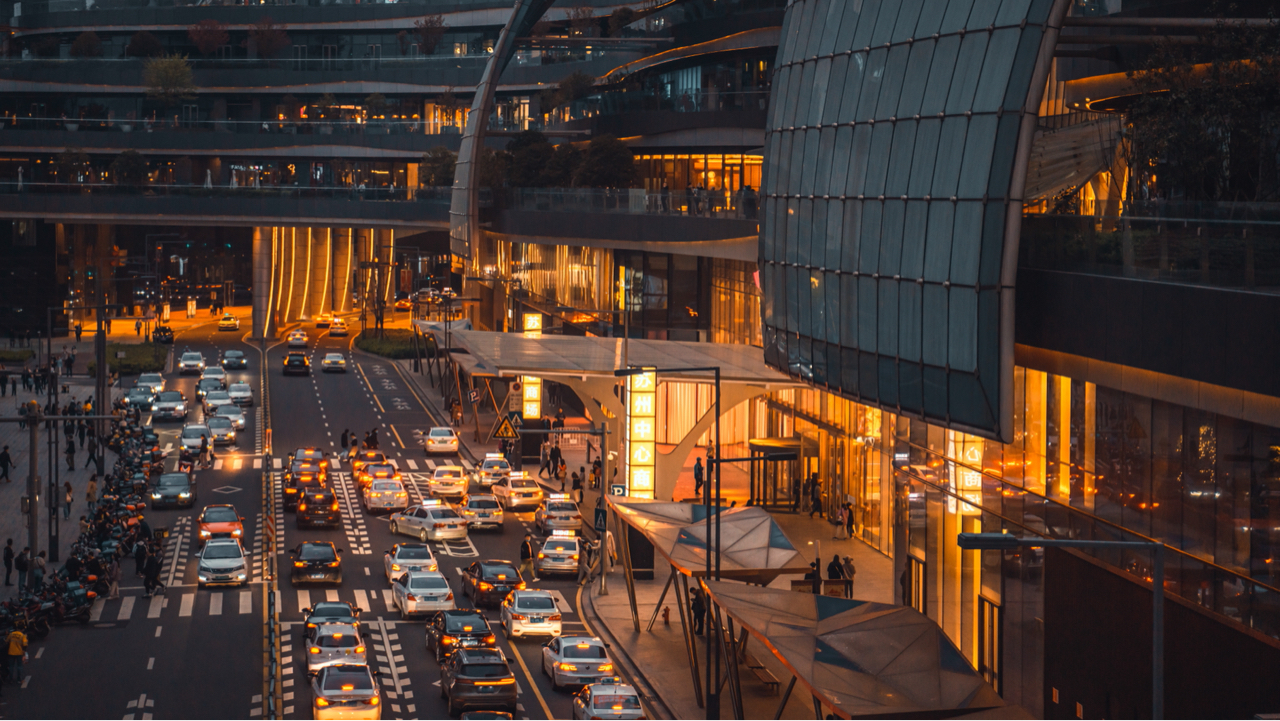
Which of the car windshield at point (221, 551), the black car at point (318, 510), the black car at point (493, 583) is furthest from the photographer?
the black car at point (318, 510)

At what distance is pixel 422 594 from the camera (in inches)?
1757

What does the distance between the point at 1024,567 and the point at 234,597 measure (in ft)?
→ 83.6

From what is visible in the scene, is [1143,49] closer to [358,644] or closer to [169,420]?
[358,644]

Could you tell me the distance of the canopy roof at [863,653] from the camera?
26.1 m

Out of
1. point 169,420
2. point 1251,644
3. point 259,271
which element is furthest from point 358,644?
point 259,271

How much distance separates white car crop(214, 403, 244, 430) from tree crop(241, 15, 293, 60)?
5715 centimetres

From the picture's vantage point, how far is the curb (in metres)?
35.8

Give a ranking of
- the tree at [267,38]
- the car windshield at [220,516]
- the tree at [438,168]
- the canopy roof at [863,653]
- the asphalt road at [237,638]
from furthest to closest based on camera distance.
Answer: the tree at [267,38] → the tree at [438,168] → the car windshield at [220,516] → the asphalt road at [237,638] → the canopy roof at [863,653]

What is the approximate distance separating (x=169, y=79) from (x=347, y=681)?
102m

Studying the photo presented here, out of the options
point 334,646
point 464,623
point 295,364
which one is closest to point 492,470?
point 464,623

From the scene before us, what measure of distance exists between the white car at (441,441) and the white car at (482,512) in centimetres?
1778

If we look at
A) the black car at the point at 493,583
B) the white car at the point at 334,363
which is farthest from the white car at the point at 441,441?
the black car at the point at 493,583

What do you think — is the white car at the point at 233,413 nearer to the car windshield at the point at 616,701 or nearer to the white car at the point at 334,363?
the white car at the point at 334,363

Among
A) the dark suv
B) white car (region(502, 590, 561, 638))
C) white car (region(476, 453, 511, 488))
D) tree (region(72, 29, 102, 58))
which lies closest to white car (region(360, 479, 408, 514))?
white car (region(476, 453, 511, 488))
